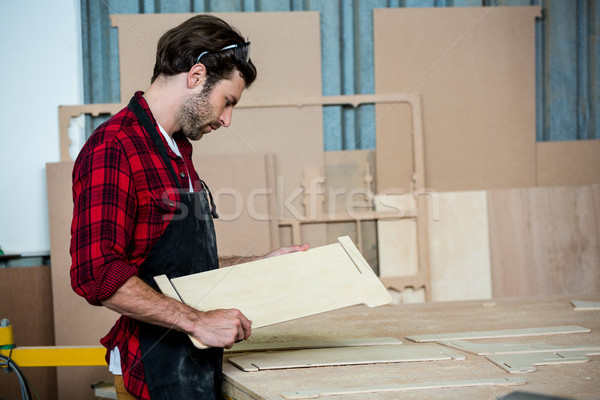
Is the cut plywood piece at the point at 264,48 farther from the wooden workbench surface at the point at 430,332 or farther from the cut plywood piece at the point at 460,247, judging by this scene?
the wooden workbench surface at the point at 430,332

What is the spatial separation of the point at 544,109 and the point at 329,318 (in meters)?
3.07

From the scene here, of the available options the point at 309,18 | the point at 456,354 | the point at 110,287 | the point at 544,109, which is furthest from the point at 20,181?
the point at 544,109

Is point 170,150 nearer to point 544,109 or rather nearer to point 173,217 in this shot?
point 173,217

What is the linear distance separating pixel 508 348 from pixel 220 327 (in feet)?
3.10

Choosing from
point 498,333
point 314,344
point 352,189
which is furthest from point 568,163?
point 314,344

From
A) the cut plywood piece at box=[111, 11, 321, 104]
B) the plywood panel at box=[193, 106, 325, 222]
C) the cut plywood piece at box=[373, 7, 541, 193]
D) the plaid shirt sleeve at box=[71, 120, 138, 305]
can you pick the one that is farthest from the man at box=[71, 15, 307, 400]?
the cut plywood piece at box=[373, 7, 541, 193]

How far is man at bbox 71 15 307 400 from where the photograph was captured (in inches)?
62.8

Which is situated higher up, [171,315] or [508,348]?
[171,315]

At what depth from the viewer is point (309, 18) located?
4.40 metres

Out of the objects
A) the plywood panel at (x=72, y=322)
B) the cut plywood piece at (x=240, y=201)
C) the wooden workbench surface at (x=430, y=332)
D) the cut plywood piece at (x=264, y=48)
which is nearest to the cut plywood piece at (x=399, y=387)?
the wooden workbench surface at (x=430, y=332)

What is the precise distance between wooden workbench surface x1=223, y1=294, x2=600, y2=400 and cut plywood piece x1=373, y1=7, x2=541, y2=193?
165 cm

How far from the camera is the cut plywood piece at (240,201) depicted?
4.15 m

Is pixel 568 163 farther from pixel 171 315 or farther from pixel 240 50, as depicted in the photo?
pixel 171 315

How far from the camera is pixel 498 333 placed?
2.21 metres
